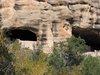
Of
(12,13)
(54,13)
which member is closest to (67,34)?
(54,13)

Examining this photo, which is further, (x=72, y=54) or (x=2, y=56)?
(x=72, y=54)

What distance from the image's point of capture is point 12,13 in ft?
98.3

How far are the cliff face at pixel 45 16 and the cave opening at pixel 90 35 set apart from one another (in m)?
1.60

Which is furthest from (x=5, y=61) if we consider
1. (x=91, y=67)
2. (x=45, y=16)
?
(x=45, y=16)

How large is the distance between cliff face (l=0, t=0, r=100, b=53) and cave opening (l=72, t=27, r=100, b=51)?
5.25 feet

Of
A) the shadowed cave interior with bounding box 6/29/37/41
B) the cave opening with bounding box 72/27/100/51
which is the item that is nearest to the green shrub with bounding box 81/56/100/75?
the shadowed cave interior with bounding box 6/29/37/41

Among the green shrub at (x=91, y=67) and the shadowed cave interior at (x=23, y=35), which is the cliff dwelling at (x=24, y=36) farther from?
the green shrub at (x=91, y=67)

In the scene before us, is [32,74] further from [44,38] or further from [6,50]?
[44,38]

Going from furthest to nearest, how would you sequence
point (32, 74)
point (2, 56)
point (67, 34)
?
1. point (67, 34)
2. point (32, 74)
3. point (2, 56)

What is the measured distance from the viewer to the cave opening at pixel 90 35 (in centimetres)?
3388

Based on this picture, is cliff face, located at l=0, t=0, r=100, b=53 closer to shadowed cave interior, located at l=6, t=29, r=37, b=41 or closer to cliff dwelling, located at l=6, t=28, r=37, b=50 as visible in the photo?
cliff dwelling, located at l=6, t=28, r=37, b=50

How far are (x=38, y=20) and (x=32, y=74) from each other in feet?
35.5

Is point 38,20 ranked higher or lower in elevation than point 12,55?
lower

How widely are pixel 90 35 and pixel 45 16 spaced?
6.68m
